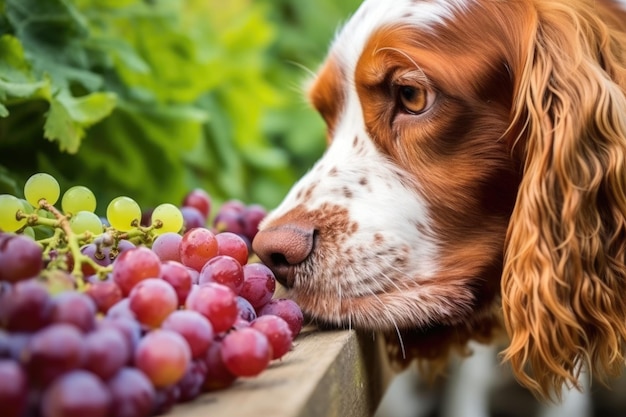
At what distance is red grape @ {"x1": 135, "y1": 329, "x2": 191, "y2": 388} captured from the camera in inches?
41.8

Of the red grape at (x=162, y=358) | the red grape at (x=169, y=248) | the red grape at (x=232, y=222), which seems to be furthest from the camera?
the red grape at (x=232, y=222)

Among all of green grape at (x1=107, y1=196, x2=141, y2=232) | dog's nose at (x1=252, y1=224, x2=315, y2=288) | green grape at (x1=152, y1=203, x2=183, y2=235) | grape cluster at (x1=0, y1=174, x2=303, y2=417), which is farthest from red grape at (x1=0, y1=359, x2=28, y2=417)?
dog's nose at (x1=252, y1=224, x2=315, y2=288)

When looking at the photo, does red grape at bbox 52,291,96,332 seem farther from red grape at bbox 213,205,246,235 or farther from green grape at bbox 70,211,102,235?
red grape at bbox 213,205,246,235

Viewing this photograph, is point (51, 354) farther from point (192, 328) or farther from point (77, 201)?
point (77, 201)

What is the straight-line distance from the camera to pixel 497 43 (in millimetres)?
1723

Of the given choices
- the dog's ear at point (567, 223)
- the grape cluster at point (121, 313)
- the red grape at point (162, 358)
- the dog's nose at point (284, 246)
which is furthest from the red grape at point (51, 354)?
the dog's ear at point (567, 223)

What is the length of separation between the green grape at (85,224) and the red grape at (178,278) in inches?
9.8

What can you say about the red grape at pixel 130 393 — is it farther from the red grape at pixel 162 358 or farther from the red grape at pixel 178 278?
the red grape at pixel 178 278

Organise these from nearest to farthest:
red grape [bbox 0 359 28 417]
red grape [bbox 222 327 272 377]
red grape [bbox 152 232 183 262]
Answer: red grape [bbox 0 359 28 417] → red grape [bbox 222 327 272 377] → red grape [bbox 152 232 183 262]

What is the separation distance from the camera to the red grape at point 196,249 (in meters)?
1.45

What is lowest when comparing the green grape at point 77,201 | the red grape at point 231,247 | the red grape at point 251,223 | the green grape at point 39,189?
the red grape at point 251,223

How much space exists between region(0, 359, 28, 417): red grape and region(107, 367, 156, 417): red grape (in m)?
0.11

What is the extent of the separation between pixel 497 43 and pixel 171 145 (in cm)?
112

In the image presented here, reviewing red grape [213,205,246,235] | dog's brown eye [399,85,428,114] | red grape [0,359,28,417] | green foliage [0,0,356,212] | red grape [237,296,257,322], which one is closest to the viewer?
red grape [0,359,28,417]
